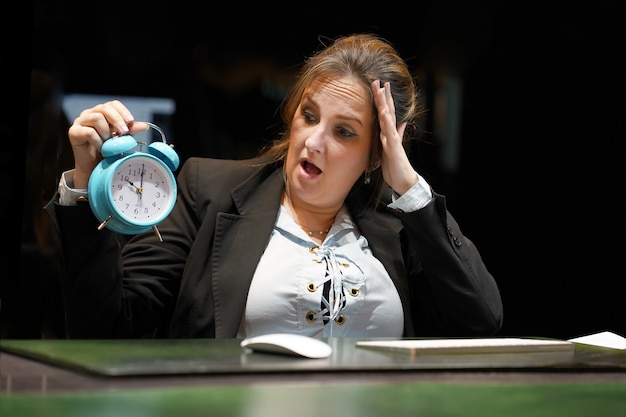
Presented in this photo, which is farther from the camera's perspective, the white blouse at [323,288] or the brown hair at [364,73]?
the brown hair at [364,73]

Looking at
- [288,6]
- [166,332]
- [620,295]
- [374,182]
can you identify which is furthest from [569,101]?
[166,332]

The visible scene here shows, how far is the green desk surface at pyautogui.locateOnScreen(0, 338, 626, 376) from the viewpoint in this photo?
56.4 inches

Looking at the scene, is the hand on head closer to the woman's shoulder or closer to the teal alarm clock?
the woman's shoulder

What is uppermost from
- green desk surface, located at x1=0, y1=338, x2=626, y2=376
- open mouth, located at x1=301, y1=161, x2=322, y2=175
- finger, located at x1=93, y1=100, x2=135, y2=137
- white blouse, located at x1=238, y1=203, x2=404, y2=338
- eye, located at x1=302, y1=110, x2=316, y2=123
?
eye, located at x1=302, y1=110, x2=316, y2=123

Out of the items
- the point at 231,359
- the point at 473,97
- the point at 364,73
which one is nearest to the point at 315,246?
the point at 364,73

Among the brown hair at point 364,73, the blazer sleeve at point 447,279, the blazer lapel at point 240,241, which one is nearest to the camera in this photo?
the blazer lapel at point 240,241

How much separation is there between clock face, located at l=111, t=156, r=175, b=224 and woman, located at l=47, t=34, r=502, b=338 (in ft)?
0.37

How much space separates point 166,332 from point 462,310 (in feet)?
2.35

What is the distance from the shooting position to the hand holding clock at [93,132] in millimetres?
2025

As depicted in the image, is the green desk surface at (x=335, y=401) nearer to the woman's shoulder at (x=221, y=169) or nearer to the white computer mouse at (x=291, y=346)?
the white computer mouse at (x=291, y=346)

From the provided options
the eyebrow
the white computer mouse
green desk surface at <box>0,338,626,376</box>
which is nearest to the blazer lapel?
the eyebrow

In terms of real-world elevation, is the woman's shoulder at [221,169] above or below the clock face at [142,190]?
above

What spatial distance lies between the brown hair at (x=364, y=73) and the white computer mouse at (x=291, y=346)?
1.03 meters

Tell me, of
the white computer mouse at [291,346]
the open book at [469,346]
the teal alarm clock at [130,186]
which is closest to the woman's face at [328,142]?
the teal alarm clock at [130,186]
